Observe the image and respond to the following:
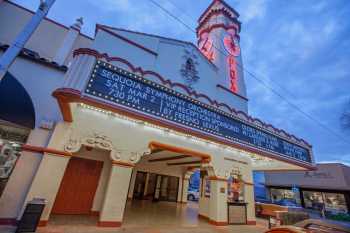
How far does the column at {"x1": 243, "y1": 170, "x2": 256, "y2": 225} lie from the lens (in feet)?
32.9

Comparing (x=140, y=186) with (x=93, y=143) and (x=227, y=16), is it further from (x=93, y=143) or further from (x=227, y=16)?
(x=227, y=16)

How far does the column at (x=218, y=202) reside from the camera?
29.1 ft

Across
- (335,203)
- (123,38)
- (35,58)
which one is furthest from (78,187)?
(335,203)

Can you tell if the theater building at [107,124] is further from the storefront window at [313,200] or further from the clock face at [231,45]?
the storefront window at [313,200]

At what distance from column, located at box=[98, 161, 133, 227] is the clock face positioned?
13.3 meters

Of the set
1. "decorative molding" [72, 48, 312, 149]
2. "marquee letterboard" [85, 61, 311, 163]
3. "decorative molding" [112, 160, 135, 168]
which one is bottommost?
"decorative molding" [112, 160, 135, 168]

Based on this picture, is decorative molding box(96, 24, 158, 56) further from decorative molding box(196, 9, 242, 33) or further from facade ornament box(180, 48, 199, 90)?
decorative molding box(196, 9, 242, 33)

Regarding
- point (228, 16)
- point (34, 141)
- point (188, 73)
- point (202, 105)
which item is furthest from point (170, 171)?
point (228, 16)

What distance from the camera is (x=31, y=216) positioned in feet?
16.8

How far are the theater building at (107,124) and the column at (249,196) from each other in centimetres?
5

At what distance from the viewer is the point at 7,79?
5844 mm

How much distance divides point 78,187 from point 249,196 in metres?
9.12

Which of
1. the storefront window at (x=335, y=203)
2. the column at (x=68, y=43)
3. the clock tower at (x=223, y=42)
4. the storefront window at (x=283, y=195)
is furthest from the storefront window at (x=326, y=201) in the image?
the column at (x=68, y=43)

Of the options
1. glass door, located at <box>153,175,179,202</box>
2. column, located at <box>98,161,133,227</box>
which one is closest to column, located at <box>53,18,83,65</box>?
column, located at <box>98,161,133,227</box>
